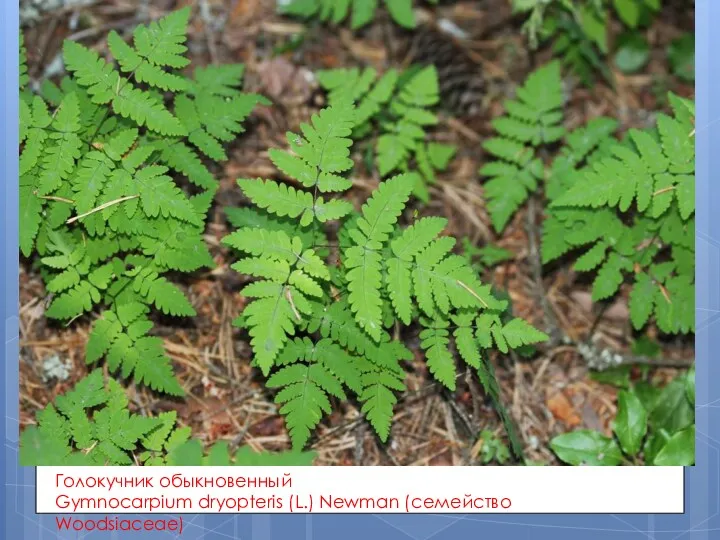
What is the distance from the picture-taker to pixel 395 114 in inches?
192

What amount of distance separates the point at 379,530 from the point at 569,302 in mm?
1898

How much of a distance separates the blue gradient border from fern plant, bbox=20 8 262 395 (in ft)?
0.54

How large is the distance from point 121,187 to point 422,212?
1.89 meters

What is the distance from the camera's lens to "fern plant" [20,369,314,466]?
3.66 metres

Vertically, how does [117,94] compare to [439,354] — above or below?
above

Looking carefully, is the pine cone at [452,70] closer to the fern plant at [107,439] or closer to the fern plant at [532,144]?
the fern plant at [532,144]

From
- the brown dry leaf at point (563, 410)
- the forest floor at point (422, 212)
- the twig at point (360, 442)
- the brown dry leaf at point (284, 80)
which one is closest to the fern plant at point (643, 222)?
the forest floor at point (422, 212)

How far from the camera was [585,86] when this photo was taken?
5.46 metres

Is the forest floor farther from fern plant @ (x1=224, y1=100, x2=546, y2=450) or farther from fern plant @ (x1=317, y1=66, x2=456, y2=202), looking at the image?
fern plant @ (x1=224, y1=100, x2=546, y2=450)

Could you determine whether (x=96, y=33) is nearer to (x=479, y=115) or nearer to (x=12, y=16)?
(x=12, y=16)

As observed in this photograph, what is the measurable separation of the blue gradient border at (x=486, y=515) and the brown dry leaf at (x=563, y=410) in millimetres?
704

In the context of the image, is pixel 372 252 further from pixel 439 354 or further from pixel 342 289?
pixel 439 354

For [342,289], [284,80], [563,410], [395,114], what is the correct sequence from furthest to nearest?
[284,80] → [395,114] → [563,410] → [342,289]

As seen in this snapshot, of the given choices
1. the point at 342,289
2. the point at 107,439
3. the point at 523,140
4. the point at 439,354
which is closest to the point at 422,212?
the point at 523,140
